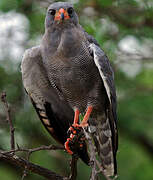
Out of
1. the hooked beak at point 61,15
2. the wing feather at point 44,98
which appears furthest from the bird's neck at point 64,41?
the wing feather at point 44,98

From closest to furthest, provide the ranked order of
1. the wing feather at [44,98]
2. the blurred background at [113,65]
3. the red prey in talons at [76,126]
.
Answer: the red prey in talons at [76,126] < the wing feather at [44,98] < the blurred background at [113,65]

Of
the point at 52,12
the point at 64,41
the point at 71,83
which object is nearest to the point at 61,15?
the point at 52,12

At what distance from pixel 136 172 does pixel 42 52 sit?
9.18ft

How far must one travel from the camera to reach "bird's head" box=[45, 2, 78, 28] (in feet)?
13.1

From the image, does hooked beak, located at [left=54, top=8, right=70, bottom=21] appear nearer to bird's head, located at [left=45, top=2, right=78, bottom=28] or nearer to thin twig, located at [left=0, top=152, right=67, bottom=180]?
bird's head, located at [left=45, top=2, right=78, bottom=28]

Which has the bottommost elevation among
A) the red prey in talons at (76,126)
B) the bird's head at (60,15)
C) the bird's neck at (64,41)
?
the red prey in talons at (76,126)

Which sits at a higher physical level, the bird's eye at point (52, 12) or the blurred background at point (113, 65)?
the bird's eye at point (52, 12)

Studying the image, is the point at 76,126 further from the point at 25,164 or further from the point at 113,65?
the point at 113,65

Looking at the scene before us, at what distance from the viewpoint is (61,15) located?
3975 mm

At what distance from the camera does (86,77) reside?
410 cm

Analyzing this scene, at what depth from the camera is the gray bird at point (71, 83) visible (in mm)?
4020

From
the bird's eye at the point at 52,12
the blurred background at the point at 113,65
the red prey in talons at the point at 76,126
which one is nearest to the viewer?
the red prey in talons at the point at 76,126

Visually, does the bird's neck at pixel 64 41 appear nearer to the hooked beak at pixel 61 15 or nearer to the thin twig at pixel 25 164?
the hooked beak at pixel 61 15

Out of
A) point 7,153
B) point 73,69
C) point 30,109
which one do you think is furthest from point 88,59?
point 30,109
